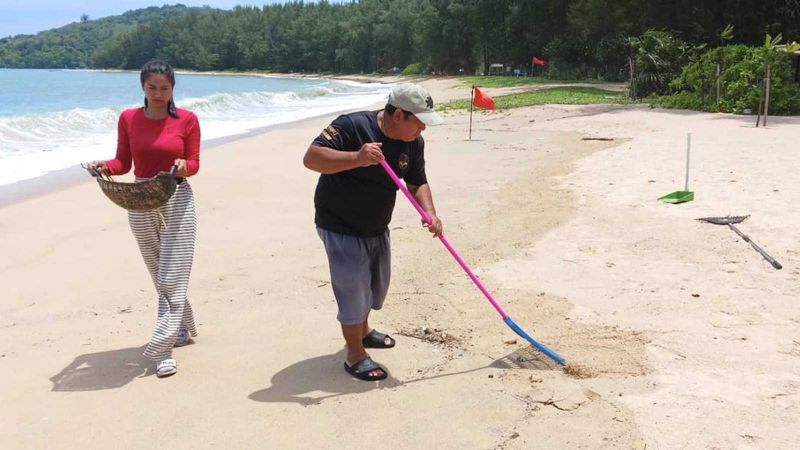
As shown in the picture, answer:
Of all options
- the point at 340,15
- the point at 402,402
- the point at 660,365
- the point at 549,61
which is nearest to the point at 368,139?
the point at 402,402

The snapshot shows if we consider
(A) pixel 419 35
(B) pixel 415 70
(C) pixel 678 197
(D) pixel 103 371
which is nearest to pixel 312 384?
(D) pixel 103 371

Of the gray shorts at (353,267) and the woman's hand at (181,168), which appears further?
the woman's hand at (181,168)

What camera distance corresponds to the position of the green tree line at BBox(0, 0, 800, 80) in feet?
84.2

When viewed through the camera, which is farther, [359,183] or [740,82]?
[740,82]

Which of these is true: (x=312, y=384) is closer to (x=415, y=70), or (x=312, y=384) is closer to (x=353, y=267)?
(x=353, y=267)

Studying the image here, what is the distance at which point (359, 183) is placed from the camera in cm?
313

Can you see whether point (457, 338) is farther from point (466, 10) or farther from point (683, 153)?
point (466, 10)

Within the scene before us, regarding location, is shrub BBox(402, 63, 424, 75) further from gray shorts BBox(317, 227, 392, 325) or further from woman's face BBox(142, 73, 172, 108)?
gray shorts BBox(317, 227, 392, 325)

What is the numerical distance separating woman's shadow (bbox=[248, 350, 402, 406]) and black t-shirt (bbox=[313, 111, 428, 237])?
79 centimetres

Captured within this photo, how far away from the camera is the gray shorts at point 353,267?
10.5 ft

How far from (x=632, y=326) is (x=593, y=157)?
713 centimetres

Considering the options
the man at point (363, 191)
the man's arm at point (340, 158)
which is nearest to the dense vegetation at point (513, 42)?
the man at point (363, 191)

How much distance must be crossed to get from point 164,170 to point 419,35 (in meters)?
72.6

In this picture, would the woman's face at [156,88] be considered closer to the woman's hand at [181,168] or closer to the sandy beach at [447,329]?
the woman's hand at [181,168]
